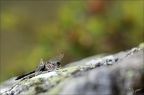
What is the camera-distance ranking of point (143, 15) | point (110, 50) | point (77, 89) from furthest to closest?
1. point (143, 15)
2. point (110, 50)
3. point (77, 89)

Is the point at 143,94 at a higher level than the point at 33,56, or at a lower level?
lower

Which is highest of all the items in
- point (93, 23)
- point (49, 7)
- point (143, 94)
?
point (49, 7)

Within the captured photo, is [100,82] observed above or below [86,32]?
below

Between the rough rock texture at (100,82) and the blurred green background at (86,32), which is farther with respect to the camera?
the blurred green background at (86,32)

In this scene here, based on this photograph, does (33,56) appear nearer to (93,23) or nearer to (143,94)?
(93,23)

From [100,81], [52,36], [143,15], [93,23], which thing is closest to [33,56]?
[52,36]

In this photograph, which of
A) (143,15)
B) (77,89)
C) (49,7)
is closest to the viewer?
(77,89)

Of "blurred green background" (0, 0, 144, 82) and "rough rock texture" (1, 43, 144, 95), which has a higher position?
"blurred green background" (0, 0, 144, 82)

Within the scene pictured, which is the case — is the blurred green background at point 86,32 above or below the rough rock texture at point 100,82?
above

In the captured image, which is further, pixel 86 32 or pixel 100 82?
pixel 86 32

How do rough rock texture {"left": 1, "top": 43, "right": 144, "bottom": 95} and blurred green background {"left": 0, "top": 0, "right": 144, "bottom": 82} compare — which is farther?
blurred green background {"left": 0, "top": 0, "right": 144, "bottom": 82}

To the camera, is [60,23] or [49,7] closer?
[60,23]
